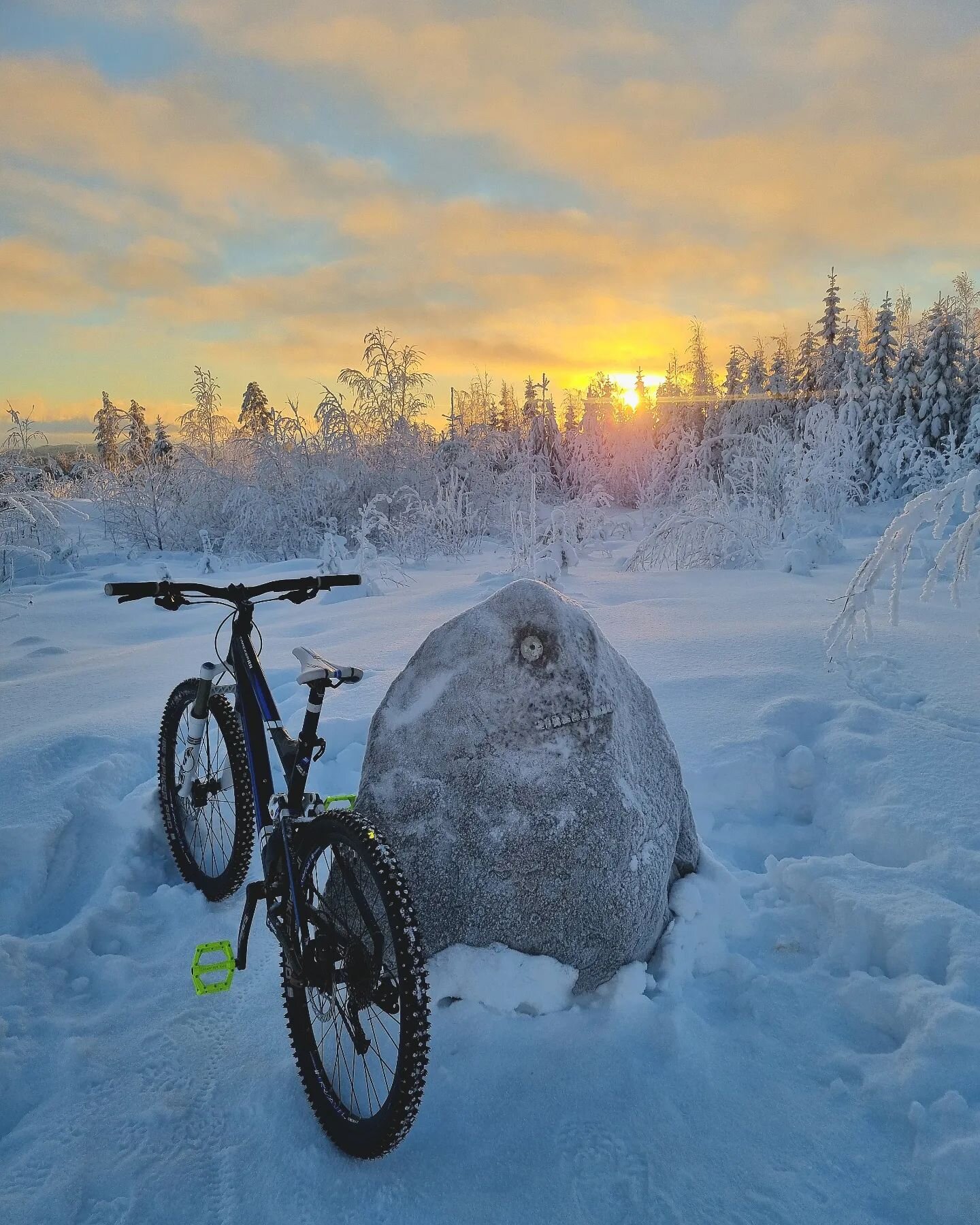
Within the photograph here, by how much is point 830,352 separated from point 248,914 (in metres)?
34.9

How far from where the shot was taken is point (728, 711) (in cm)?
405

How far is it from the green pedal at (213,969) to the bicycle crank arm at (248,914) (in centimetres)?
11

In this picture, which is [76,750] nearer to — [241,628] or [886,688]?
[241,628]

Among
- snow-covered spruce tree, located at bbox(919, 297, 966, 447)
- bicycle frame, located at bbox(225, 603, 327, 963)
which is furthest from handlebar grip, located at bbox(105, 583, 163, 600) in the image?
snow-covered spruce tree, located at bbox(919, 297, 966, 447)

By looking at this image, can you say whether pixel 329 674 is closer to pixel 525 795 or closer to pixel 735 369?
pixel 525 795

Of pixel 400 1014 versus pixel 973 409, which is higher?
pixel 973 409

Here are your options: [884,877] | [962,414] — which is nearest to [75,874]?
[884,877]

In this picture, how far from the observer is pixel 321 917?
192 cm

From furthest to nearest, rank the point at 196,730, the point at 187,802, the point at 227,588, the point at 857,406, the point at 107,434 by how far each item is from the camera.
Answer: the point at 107,434 < the point at 857,406 < the point at 187,802 < the point at 196,730 < the point at 227,588

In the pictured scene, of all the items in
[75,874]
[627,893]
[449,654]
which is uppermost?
[449,654]

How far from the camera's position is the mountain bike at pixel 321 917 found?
168cm

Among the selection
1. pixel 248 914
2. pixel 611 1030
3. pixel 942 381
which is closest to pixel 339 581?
pixel 248 914

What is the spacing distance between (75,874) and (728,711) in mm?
3434

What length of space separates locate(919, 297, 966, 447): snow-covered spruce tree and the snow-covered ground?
24.5m
